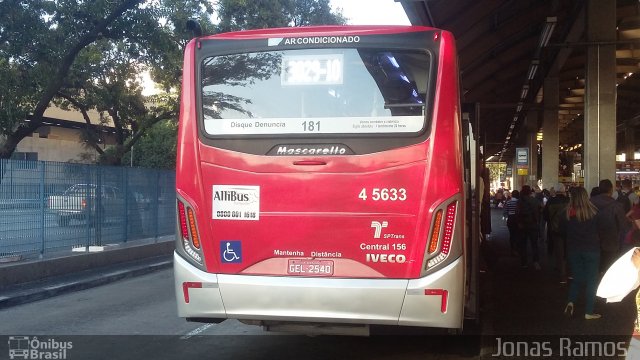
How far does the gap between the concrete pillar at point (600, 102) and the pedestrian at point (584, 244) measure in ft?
31.4

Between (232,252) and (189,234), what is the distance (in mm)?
463

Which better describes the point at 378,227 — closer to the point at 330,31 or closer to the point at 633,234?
the point at 330,31

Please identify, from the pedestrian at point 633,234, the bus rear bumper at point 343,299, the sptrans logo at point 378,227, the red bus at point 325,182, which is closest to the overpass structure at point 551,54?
the red bus at point 325,182

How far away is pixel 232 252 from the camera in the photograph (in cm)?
563

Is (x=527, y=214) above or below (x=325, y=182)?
below

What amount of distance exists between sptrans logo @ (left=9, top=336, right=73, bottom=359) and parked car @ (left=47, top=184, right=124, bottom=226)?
5316 mm

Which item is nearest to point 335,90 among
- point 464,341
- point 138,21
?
point 464,341

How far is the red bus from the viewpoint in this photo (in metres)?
5.30

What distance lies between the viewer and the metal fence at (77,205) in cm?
1150

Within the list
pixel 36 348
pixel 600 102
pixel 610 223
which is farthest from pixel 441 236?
pixel 600 102

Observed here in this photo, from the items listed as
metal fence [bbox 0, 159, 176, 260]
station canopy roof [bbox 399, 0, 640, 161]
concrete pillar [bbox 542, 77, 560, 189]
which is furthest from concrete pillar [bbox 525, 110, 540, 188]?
metal fence [bbox 0, 159, 176, 260]

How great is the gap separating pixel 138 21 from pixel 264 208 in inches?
458

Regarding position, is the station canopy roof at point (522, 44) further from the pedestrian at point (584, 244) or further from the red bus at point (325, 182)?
the red bus at point (325, 182)

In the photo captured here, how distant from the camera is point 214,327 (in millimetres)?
8375
